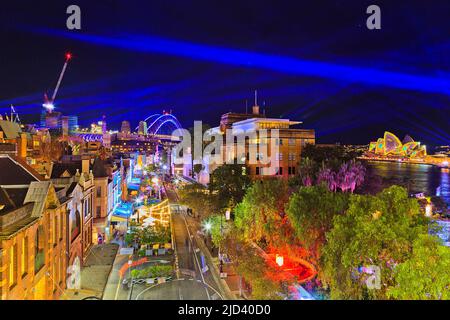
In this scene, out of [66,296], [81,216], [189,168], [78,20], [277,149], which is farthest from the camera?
[189,168]

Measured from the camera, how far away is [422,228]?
15.7 m

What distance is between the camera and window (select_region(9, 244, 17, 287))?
42.9 feet

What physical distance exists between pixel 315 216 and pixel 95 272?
56.6 ft

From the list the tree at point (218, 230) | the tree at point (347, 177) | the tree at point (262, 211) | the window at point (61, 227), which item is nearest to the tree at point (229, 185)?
the tree at point (218, 230)

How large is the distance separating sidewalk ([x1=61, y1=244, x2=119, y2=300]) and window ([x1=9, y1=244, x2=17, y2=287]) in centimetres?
656

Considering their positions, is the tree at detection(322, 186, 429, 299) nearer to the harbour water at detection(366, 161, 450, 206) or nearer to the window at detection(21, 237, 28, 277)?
the window at detection(21, 237, 28, 277)

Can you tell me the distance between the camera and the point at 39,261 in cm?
1673

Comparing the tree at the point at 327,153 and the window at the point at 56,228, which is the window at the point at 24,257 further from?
the tree at the point at 327,153

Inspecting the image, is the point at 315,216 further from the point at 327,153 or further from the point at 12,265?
the point at 327,153

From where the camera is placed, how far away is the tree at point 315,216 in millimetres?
21547

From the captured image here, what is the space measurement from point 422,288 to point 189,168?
299 feet

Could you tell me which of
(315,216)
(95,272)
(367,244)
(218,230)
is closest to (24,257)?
(95,272)
